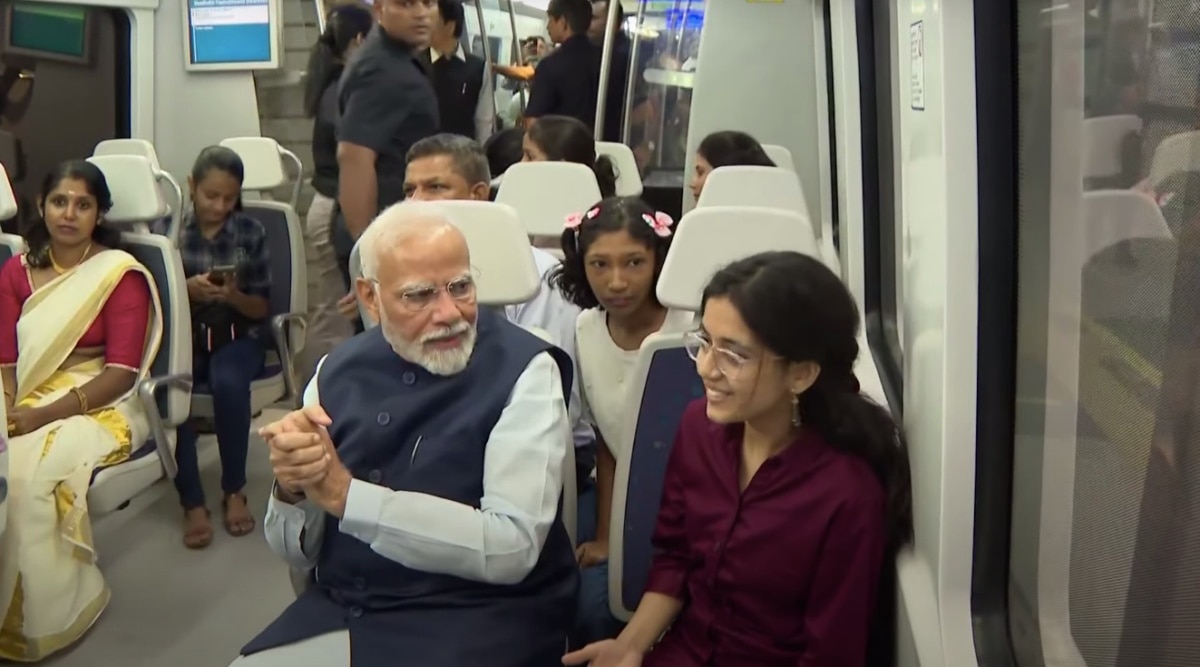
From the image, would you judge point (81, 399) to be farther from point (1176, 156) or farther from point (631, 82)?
point (631, 82)

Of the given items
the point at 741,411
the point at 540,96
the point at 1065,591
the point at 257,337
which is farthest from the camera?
the point at 540,96

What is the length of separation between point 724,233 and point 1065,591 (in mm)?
847

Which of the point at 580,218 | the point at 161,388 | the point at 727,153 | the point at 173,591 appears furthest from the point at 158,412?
the point at 727,153

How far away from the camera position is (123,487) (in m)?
2.78

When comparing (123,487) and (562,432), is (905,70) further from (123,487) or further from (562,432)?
(123,487)

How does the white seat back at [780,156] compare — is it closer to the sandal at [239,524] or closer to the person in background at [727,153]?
the person in background at [727,153]

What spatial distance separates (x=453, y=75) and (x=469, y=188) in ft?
6.40

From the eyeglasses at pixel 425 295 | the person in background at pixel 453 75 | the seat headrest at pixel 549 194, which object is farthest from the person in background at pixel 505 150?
the eyeglasses at pixel 425 295

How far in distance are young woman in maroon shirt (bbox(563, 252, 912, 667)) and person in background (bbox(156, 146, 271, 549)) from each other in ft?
7.43

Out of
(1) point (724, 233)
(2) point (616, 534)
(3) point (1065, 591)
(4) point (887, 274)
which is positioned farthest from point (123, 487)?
(3) point (1065, 591)

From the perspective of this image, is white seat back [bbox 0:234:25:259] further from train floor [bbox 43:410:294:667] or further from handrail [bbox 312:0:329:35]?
handrail [bbox 312:0:329:35]

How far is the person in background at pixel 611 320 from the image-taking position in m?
2.08

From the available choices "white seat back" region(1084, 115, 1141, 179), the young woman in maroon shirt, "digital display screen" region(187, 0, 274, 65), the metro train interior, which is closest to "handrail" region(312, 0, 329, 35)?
"digital display screen" region(187, 0, 274, 65)

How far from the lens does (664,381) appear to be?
173 centimetres
